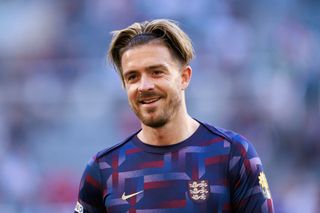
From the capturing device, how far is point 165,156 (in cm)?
303

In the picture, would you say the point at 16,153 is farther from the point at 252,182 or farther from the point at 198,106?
the point at 252,182

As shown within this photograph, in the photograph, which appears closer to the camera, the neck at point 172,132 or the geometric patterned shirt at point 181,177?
the geometric patterned shirt at point 181,177

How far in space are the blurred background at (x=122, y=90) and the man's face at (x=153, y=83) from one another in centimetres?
495

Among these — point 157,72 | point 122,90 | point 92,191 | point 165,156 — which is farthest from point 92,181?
point 122,90

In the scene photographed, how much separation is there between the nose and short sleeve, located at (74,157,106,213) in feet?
1.42

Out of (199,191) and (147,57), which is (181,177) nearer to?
(199,191)

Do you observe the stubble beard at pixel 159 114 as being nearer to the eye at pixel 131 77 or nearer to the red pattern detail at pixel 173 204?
the eye at pixel 131 77

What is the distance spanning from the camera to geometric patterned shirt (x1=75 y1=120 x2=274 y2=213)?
2.89m

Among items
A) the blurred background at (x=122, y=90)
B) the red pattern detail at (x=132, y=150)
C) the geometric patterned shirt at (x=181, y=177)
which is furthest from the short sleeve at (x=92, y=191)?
the blurred background at (x=122, y=90)

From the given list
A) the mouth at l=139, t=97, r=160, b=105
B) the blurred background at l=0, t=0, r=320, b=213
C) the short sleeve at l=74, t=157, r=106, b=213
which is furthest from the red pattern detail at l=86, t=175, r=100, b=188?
the blurred background at l=0, t=0, r=320, b=213

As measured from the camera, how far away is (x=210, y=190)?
290cm

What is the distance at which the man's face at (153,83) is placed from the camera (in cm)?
290

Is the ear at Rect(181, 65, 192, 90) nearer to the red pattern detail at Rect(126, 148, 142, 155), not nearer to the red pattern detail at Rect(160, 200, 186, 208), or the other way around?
the red pattern detail at Rect(126, 148, 142, 155)

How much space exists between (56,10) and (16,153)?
6.05 feet
